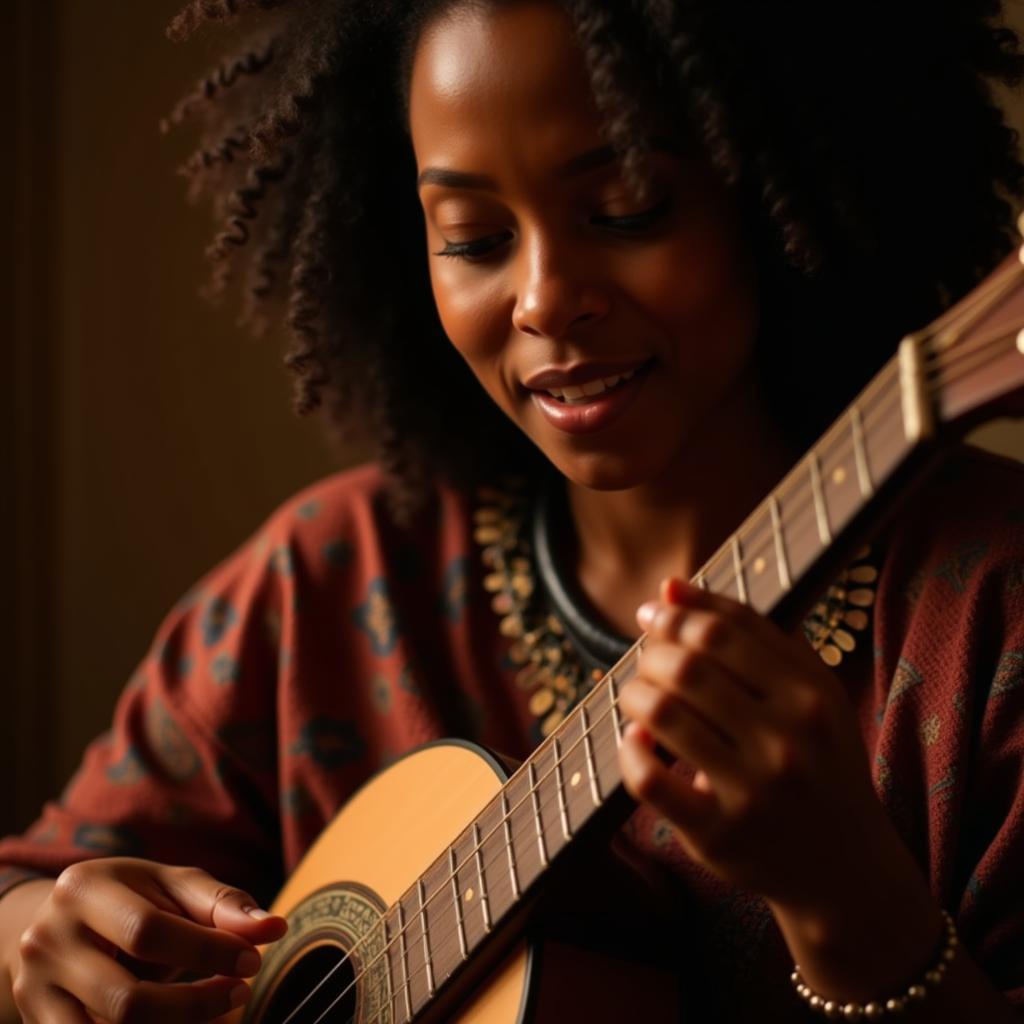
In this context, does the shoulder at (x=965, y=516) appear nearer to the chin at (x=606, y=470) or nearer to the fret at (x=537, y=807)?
the chin at (x=606, y=470)

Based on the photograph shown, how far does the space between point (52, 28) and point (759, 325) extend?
3.34 ft

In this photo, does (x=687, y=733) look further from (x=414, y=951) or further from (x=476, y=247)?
(x=476, y=247)

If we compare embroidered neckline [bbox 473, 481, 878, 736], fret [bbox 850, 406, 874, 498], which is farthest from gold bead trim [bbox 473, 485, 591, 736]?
fret [bbox 850, 406, 874, 498]

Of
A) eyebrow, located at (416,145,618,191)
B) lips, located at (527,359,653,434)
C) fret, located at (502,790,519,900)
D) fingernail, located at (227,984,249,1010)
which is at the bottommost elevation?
fingernail, located at (227,984,249,1010)

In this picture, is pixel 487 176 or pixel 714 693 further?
pixel 487 176

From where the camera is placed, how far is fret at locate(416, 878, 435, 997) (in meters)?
0.82

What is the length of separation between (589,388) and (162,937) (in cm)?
45

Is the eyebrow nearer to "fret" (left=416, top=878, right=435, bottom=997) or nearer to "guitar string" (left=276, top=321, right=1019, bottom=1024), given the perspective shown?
"guitar string" (left=276, top=321, right=1019, bottom=1024)

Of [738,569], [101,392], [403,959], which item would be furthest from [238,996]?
[101,392]

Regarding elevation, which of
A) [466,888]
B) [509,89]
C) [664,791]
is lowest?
[466,888]

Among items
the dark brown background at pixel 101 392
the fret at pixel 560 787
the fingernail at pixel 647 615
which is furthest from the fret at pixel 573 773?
the dark brown background at pixel 101 392

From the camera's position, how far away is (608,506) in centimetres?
108

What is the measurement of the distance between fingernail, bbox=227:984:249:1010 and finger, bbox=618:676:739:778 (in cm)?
43

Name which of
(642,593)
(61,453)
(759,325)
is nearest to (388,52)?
(759,325)
